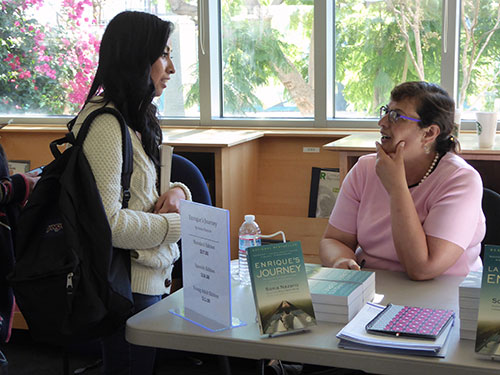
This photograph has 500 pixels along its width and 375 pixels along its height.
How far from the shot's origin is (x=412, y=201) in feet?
6.09

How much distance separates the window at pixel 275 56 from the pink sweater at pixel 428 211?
1628mm

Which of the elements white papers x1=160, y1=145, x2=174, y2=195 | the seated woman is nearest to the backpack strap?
white papers x1=160, y1=145, x2=174, y2=195

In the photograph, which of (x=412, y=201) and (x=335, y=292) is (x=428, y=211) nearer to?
(x=412, y=201)

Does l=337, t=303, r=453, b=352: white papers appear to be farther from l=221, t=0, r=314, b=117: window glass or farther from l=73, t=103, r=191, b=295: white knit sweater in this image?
l=221, t=0, r=314, b=117: window glass

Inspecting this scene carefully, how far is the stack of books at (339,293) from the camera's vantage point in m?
1.37

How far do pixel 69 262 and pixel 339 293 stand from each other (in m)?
0.63

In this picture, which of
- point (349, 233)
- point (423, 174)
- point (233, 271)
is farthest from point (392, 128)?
point (233, 271)

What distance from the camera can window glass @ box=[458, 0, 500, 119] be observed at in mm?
3352

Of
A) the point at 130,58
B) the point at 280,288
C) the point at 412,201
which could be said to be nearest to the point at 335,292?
the point at 280,288

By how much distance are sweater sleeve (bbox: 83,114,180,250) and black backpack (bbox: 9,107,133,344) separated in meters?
0.03

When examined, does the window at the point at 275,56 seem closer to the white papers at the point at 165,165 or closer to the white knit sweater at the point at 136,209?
the white papers at the point at 165,165

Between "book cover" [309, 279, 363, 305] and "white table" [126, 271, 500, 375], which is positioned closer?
"white table" [126, 271, 500, 375]

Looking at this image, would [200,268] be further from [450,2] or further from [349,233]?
[450,2]

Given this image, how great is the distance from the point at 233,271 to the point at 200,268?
1.44ft
